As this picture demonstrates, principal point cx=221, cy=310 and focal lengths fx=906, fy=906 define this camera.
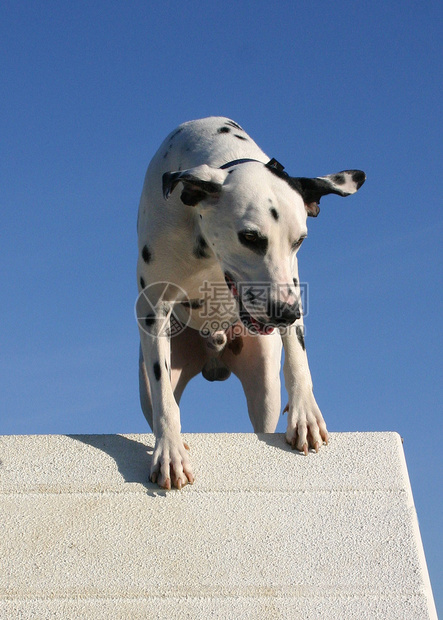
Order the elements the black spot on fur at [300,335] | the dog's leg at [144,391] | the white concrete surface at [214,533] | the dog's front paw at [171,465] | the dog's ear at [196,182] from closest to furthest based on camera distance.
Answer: the white concrete surface at [214,533]
the dog's front paw at [171,465]
the dog's ear at [196,182]
the black spot on fur at [300,335]
the dog's leg at [144,391]

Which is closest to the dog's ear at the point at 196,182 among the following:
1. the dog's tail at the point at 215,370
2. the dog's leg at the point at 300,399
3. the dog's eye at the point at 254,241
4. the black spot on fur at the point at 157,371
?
the dog's eye at the point at 254,241

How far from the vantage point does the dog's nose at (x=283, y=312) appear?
15.6ft

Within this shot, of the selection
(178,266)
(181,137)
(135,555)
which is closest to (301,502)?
(135,555)

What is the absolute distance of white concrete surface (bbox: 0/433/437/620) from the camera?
4.19 metres

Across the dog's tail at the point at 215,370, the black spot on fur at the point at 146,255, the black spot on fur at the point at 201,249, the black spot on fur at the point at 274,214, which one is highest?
the black spot on fur at the point at 146,255

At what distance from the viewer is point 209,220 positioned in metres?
5.12

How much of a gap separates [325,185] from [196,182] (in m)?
0.84

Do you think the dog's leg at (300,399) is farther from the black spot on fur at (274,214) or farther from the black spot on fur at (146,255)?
the black spot on fur at (146,255)

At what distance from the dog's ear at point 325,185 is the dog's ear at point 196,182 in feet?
1.44

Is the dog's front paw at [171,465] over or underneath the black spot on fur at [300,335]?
underneath

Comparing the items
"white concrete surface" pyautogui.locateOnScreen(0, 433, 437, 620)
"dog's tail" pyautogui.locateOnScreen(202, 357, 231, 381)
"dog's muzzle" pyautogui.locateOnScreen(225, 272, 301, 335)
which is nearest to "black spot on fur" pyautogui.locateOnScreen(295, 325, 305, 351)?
"dog's muzzle" pyautogui.locateOnScreen(225, 272, 301, 335)

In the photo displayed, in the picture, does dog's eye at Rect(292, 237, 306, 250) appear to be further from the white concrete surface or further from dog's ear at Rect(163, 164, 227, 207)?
the white concrete surface

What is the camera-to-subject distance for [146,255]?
547cm

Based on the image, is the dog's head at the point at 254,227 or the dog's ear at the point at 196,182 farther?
the dog's ear at the point at 196,182
